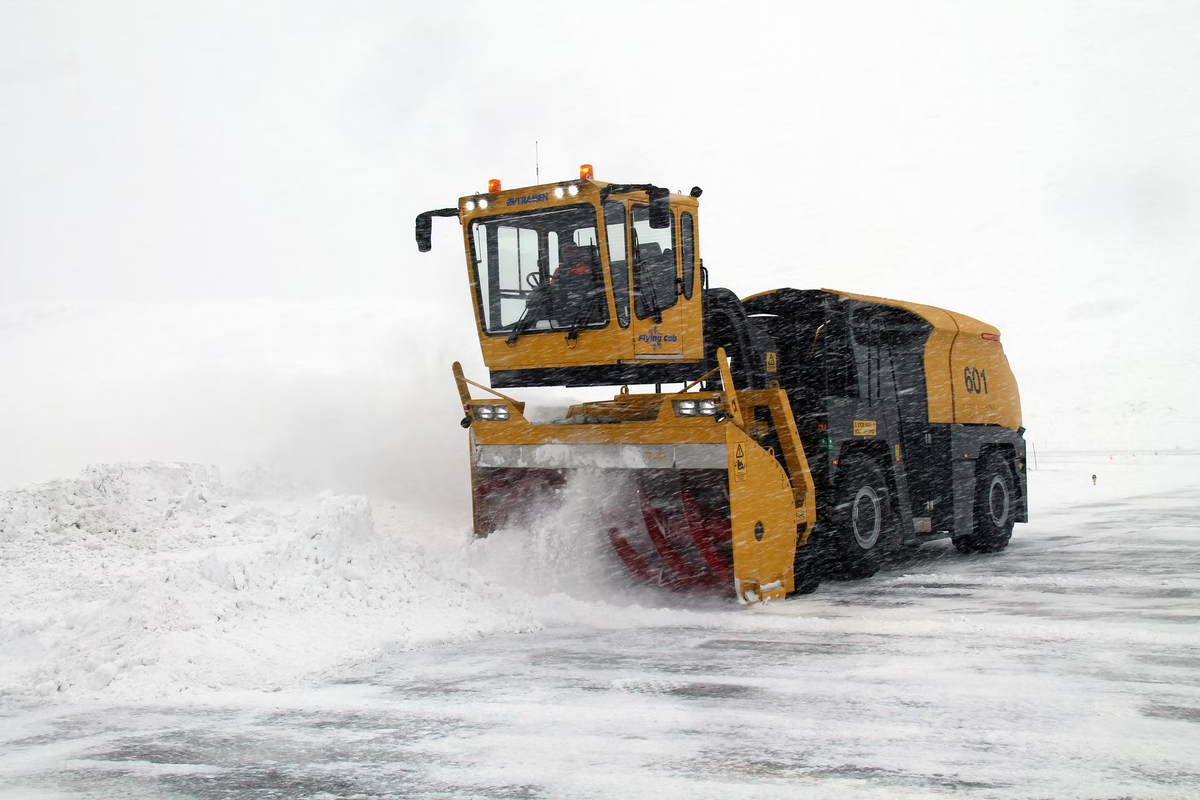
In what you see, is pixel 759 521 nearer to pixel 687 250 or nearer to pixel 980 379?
pixel 687 250

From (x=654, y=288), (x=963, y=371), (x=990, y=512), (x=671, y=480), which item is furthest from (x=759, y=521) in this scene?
(x=990, y=512)

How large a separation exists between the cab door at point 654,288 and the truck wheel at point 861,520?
2.02 meters

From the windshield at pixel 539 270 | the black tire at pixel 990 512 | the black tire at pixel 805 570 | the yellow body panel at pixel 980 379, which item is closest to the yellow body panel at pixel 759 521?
the black tire at pixel 805 570

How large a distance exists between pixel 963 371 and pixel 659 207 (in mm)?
5429

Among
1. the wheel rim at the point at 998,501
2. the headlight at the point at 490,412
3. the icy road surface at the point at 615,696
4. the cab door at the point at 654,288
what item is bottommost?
the icy road surface at the point at 615,696

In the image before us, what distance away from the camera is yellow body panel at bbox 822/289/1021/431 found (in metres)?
11.4

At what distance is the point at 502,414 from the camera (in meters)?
9.25

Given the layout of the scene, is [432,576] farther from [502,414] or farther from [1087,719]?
[1087,719]

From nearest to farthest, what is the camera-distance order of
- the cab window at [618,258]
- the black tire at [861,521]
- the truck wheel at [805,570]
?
the cab window at [618,258] → the truck wheel at [805,570] → the black tire at [861,521]

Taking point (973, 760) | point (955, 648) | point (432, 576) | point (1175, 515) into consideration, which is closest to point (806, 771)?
point (973, 760)

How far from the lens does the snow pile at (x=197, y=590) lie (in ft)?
20.7

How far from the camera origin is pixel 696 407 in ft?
26.8

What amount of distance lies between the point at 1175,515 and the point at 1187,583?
21.6ft

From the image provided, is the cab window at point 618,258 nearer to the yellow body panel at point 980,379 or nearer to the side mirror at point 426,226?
the side mirror at point 426,226
